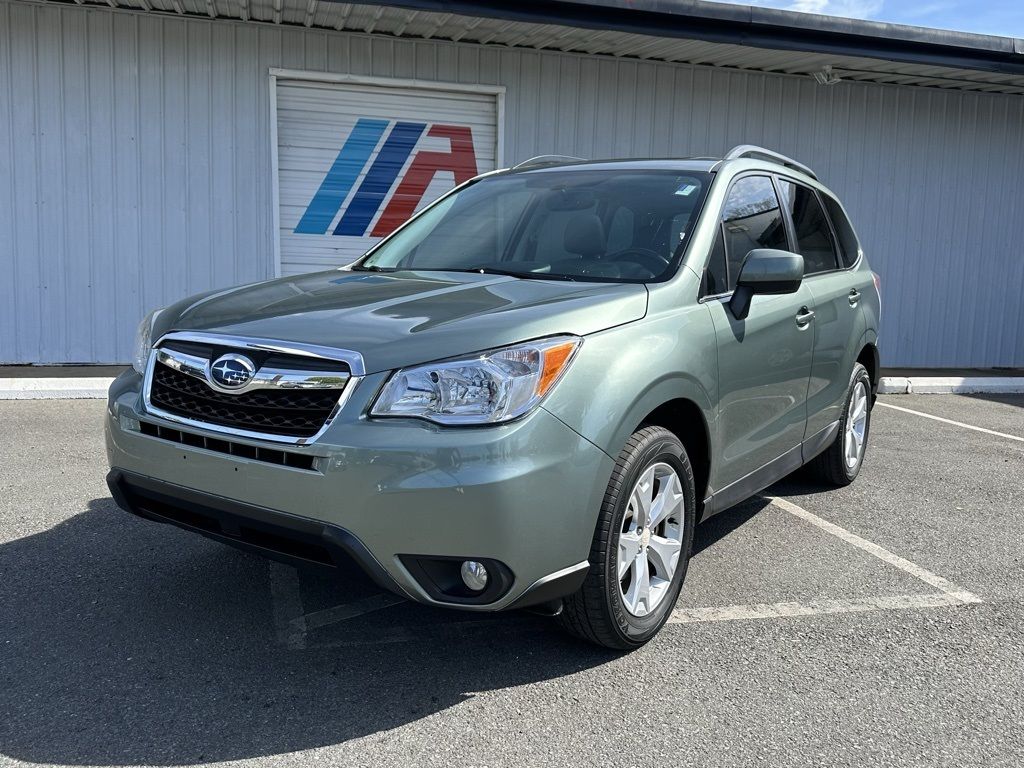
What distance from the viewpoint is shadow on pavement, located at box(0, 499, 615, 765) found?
8.46 feet

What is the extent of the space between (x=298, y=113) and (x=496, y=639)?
300 inches

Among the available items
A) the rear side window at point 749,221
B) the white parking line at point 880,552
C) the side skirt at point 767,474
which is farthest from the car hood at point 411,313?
the white parking line at point 880,552

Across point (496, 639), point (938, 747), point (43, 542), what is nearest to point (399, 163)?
point (43, 542)

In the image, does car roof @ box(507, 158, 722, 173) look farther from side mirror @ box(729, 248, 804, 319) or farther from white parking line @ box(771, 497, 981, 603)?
white parking line @ box(771, 497, 981, 603)

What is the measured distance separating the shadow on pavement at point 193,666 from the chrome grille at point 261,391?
823mm

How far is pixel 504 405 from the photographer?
8.55ft

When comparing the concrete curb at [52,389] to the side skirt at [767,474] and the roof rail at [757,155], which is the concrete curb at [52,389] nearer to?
the roof rail at [757,155]

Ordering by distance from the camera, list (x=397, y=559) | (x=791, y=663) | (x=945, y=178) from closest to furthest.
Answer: (x=397, y=559), (x=791, y=663), (x=945, y=178)

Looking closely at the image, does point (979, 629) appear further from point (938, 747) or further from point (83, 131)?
point (83, 131)

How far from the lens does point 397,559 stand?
2598 millimetres

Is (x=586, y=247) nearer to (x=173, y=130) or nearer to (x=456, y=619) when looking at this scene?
(x=456, y=619)

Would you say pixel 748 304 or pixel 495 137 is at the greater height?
pixel 495 137

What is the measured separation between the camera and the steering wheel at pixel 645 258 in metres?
3.49

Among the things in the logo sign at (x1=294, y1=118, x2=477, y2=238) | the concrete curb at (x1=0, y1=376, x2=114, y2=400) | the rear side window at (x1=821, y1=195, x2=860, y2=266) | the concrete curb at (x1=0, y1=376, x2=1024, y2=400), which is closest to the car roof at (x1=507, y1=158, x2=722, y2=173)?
the rear side window at (x1=821, y1=195, x2=860, y2=266)
